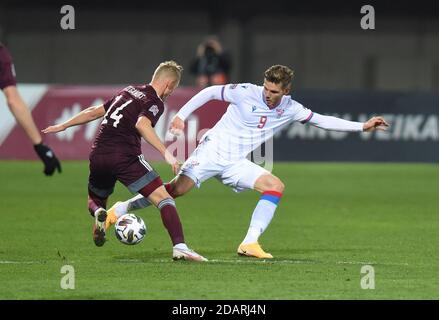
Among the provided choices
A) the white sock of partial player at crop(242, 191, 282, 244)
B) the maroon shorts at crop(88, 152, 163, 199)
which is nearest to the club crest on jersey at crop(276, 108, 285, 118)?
the white sock of partial player at crop(242, 191, 282, 244)

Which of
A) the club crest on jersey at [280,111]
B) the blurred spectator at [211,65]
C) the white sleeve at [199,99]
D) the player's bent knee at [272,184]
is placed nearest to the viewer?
the white sleeve at [199,99]

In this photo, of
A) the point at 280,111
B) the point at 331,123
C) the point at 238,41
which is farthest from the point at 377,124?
the point at 238,41

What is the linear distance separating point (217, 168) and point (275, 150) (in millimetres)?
11287

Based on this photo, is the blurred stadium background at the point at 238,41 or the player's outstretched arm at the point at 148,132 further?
the blurred stadium background at the point at 238,41

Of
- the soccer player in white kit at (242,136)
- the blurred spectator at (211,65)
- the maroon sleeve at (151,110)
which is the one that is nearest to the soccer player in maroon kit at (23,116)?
the maroon sleeve at (151,110)

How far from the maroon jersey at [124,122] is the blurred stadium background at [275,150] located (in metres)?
1.02

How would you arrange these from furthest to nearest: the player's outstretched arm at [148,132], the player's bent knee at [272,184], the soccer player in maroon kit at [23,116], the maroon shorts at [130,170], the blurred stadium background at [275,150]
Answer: the player's bent knee at [272,184], the maroon shorts at [130,170], the player's outstretched arm at [148,132], the blurred stadium background at [275,150], the soccer player in maroon kit at [23,116]

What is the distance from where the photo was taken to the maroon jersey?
32.5 ft

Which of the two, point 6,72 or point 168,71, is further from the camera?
point 168,71

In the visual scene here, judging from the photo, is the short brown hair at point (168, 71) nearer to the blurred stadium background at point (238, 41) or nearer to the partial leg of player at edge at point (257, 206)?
the partial leg of player at edge at point (257, 206)

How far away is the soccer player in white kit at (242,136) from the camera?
34.3 feet

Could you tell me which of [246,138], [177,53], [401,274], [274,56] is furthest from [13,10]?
[401,274]

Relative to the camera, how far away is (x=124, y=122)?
32.6 feet

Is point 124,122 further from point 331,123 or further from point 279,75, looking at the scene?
point 331,123
